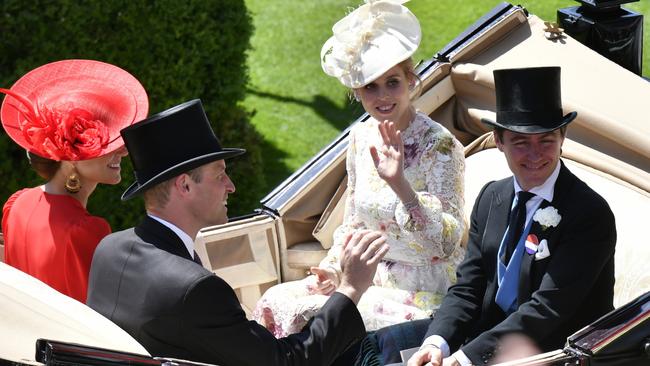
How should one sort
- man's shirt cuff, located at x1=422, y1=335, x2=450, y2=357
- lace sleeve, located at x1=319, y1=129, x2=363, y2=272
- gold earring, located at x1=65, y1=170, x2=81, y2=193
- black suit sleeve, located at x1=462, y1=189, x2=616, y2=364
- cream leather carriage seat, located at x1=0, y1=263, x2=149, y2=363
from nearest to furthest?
cream leather carriage seat, located at x1=0, y1=263, x2=149, y2=363, black suit sleeve, located at x1=462, y1=189, x2=616, y2=364, man's shirt cuff, located at x1=422, y1=335, x2=450, y2=357, gold earring, located at x1=65, y1=170, x2=81, y2=193, lace sleeve, located at x1=319, y1=129, x2=363, y2=272

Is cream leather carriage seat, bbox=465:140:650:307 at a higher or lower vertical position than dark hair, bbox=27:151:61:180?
lower

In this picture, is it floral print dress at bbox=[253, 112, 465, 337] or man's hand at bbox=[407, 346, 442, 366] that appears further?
floral print dress at bbox=[253, 112, 465, 337]

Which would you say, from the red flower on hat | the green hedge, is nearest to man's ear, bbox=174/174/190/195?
the red flower on hat

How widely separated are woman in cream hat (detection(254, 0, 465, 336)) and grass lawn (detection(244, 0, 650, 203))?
11.0ft

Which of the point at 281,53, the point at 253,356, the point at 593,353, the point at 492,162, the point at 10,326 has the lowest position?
the point at 593,353

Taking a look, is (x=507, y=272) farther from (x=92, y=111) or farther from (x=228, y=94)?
(x=228, y=94)

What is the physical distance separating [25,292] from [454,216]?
1.52m

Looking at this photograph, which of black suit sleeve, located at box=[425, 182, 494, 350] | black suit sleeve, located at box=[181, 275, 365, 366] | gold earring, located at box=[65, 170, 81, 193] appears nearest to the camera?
black suit sleeve, located at box=[181, 275, 365, 366]

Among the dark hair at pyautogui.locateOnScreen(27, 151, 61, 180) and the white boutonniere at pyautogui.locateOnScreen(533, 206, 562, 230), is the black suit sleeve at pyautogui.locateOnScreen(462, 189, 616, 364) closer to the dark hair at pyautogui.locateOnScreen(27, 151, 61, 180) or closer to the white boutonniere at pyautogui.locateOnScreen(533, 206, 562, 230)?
the white boutonniere at pyautogui.locateOnScreen(533, 206, 562, 230)

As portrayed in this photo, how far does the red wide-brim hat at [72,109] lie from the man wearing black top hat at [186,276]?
415 millimetres

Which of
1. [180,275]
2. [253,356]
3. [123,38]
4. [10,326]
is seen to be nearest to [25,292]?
[10,326]

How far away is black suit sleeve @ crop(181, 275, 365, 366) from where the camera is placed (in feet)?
8.57

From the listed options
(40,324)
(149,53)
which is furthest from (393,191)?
(149,53)

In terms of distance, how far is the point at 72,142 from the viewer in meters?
3.24
